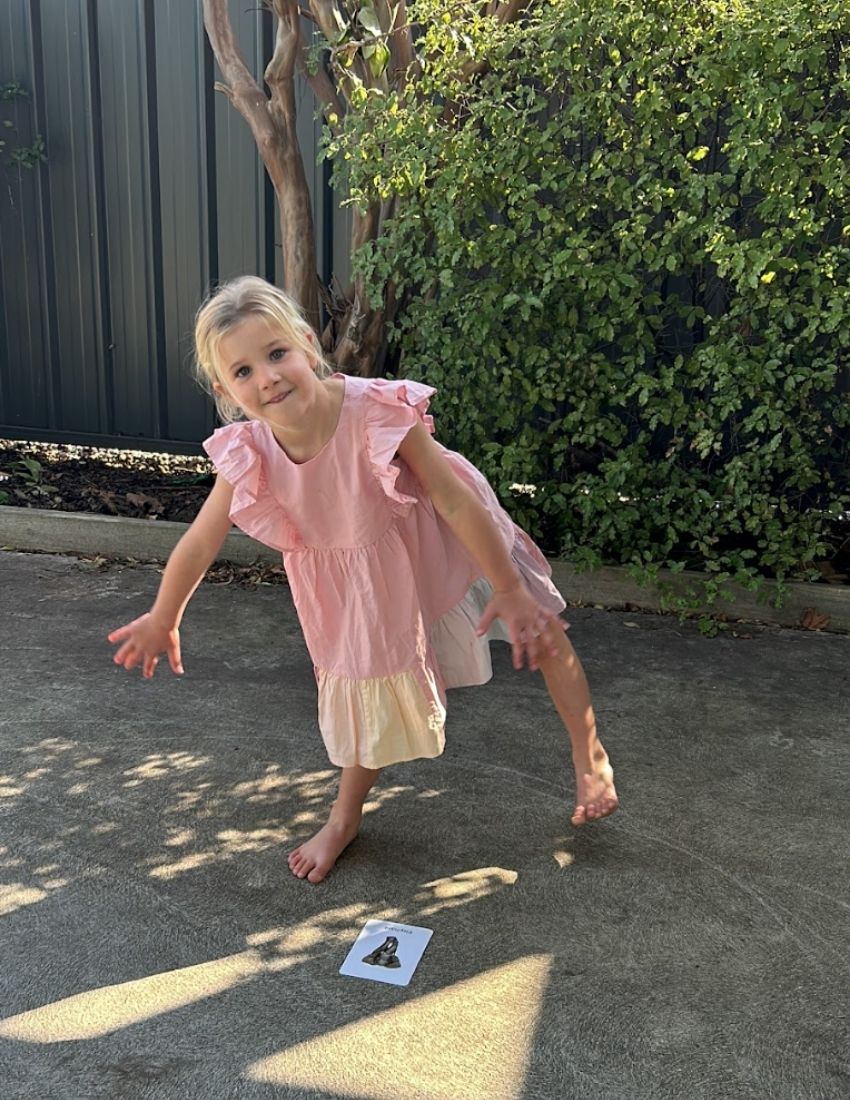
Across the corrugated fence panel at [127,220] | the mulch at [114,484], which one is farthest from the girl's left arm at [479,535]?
the corrugated fence panel at [127,220]

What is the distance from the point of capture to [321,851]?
8.75 ft

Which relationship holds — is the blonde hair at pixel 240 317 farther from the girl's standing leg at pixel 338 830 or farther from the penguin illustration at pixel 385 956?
the penguin illustration at pixel 385 956

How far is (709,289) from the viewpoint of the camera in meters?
4.49

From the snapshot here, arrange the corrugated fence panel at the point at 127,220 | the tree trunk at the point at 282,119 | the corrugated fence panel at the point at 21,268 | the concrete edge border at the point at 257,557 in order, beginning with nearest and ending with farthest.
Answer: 1. the concrete edge border at the point at 257,557
2. the tree trunk at the point at 282,119
3. the corrugated fence panel at the point at 127,220
4. the corrugated fence panel at the point at 21,268

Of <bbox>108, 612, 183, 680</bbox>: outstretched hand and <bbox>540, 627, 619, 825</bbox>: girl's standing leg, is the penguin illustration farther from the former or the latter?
<bbox>108, 612, 183, 680</bbox>: outstretched hand

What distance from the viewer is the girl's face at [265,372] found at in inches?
90.5

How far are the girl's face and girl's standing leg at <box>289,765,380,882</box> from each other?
3.11 feet

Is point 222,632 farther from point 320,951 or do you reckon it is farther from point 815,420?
point 815,420

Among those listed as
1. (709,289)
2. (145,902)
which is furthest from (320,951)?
(709,289)

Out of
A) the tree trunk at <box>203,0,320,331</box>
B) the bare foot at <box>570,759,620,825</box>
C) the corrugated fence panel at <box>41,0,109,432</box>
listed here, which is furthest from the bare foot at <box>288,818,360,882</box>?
the corrugated fence panel at <box>41,0,109,432</box>

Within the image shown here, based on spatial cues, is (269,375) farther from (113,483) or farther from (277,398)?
(113,483)

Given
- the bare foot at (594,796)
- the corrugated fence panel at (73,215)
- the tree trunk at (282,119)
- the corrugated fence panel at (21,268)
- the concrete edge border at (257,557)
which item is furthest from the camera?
the corrugated fence panel at (21,268)

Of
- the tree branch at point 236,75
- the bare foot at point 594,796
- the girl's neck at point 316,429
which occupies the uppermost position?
the tree branch at point 236,75

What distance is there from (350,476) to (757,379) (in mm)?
2268
